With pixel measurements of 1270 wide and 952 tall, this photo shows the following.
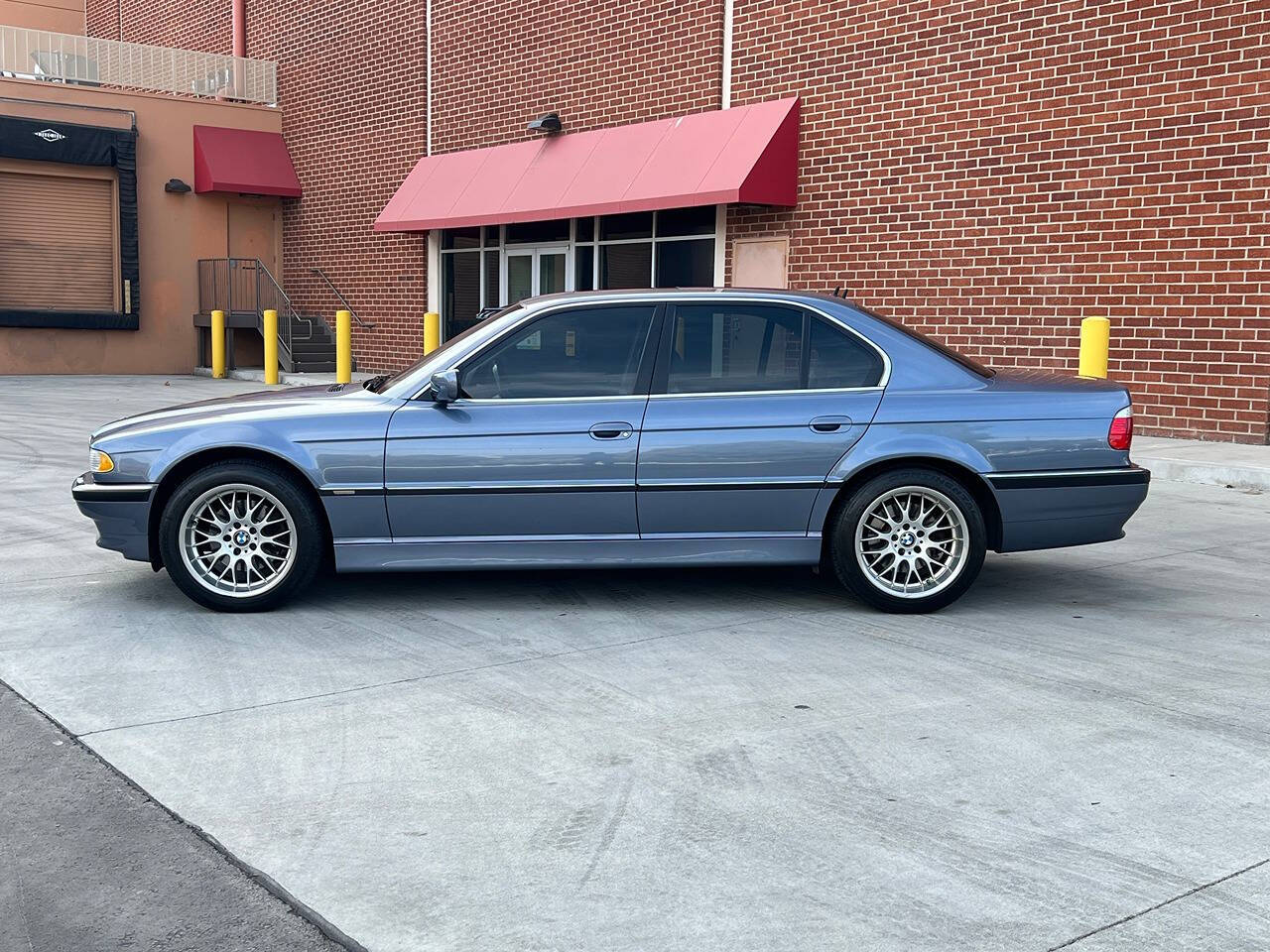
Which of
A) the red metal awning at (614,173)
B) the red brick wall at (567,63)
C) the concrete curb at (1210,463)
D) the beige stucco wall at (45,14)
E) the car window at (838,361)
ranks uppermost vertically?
the beige stucco wall at (45,14)

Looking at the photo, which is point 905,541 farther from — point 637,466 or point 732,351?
point 637,466

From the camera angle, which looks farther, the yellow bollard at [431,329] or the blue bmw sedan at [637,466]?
the yellow bollard at [431,329]

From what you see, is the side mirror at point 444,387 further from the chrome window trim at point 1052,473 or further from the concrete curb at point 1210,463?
the concrete curb at point 1210,463

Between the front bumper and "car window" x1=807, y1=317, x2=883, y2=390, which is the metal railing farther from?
"car window" x1=807, y1=317, x2=883, y2=390

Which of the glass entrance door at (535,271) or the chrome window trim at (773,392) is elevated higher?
the glass entrance door at (535,271)

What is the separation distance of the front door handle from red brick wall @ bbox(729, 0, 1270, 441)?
9103 millimetres

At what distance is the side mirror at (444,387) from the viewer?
6.36m

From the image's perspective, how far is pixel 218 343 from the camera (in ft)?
84.5

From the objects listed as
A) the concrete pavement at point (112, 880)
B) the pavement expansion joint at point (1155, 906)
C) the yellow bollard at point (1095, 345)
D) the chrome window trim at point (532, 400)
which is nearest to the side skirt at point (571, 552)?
the chrome window trim at point (532, 400)

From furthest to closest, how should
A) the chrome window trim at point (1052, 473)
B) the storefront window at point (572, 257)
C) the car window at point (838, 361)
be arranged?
the storefront window at point (572, 257) → the car window at point (838, 361) → the chrome window trim at point (1052, 473)

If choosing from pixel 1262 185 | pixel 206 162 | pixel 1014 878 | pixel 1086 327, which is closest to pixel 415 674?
pixel 1014 878

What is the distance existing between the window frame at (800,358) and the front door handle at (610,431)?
23cm

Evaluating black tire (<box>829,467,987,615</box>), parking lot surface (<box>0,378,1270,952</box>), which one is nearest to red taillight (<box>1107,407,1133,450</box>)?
black tire (<box>829,467,987,615</box>)

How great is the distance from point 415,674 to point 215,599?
5.12 feet
